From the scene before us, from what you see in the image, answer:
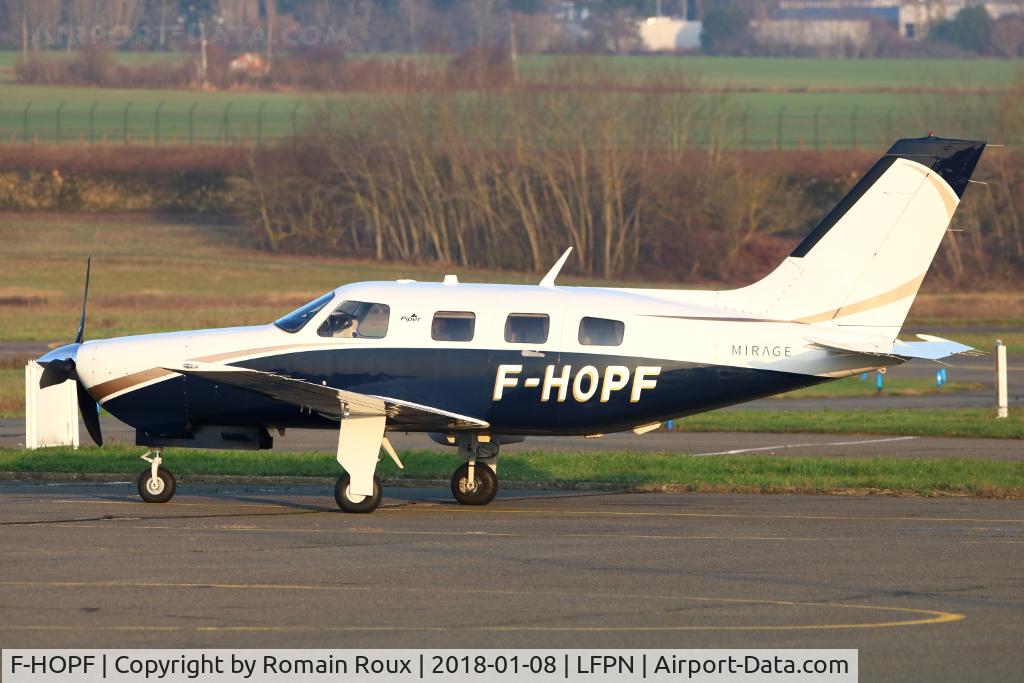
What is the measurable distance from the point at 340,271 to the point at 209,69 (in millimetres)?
58383

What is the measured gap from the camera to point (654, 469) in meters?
22.0

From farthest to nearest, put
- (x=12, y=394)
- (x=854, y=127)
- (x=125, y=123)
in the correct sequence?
(x=125, y=123) < (x=854, y=127) < (x=12, y=394)

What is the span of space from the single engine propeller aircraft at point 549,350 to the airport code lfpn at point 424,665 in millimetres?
6982

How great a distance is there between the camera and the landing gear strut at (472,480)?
1905 centimetres

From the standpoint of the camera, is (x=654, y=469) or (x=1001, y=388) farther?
(x=1001, y=388)

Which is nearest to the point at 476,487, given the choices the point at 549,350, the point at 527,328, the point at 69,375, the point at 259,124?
the point at 549,350

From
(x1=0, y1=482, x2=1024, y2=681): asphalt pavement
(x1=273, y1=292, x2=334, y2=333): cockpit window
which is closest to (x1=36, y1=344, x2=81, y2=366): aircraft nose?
(x1=0, y1=482, x2=1024, y2=681): asphalt pavement

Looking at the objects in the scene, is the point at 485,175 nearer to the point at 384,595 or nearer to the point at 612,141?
the point at 612,141

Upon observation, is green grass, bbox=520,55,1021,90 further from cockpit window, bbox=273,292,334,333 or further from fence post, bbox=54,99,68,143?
cockpit window, bbox=273,292,334,333

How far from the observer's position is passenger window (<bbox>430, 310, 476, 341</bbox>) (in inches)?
718

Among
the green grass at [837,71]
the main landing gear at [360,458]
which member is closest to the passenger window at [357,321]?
the main landing gear at [360,458]

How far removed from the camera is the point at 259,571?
1430cm

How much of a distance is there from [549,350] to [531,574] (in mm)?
4359

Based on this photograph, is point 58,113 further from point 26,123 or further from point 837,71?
point 837,71
